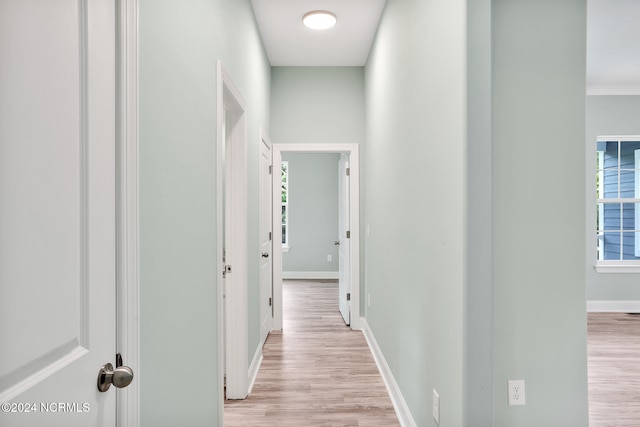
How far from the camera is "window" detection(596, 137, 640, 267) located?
492cm

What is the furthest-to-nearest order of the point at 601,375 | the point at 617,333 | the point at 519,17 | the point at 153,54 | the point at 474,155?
1. the point at 617,333
2. the point at 601,375
3. the point at 519,17
4. the point at 474,155
5. the point at 153,54

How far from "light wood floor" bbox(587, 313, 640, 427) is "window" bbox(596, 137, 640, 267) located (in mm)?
801

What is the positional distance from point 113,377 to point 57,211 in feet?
1.41

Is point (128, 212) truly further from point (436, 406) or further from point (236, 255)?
point (236, 255)

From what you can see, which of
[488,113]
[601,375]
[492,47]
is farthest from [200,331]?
[601,375]

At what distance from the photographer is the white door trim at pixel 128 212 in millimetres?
980

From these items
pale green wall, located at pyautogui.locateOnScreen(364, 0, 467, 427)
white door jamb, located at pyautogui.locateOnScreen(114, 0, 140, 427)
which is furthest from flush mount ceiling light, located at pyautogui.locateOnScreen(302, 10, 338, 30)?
white door jamb, located at pyautogui.locateOnScreen(114, 0, 140, 427)

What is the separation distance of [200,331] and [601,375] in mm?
3201

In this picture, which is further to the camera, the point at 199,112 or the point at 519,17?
the point at 199,112

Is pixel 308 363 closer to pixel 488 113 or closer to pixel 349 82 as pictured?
pixel 488 113

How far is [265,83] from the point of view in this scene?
3779 mm

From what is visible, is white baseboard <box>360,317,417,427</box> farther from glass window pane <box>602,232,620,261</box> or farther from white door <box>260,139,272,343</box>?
glass window pane <box>602,232,620,261</box>

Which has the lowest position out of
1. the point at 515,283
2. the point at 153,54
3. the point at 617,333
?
the point at 617,333

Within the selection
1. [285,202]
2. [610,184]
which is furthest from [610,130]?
[285,202]
